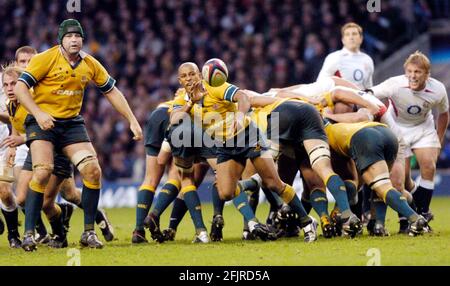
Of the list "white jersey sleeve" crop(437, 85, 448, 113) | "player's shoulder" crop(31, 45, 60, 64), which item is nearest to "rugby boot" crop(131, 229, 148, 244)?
"player's shoulder" crop(31, 45, 60, 64)

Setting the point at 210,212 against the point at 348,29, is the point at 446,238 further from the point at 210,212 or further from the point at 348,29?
the point at 210,212

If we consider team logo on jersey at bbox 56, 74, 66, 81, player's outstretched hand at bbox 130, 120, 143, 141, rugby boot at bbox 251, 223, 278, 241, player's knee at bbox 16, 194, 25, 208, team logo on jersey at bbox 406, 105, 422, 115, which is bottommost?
rugby boot at bbox 251, 223, 278, 241

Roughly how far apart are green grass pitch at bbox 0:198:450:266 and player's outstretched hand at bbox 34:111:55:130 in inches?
46.7

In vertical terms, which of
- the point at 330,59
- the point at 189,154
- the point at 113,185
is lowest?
the point at 113,185

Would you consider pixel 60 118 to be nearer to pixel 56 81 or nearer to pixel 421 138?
pixel 56 81

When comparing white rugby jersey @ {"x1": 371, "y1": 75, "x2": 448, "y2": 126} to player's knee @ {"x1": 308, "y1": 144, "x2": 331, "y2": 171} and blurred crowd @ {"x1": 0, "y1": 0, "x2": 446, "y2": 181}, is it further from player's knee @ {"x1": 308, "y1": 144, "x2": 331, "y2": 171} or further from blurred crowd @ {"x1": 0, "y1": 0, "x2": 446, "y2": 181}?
blurred crowd @ {"x1": 0, "y1": 0, "x2": 446, "y2": 181}

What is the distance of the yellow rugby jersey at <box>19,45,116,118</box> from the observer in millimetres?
9406

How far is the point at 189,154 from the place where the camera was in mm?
10219

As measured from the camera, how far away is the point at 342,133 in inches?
398

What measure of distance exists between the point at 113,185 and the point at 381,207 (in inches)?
372

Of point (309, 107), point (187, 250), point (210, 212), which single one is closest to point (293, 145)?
point (309, 107)

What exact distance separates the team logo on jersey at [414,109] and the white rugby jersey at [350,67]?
126cm

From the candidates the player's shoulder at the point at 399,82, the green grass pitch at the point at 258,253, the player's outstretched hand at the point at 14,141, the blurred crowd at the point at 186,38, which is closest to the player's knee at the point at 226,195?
the green grass pitch at the point at 258,253
